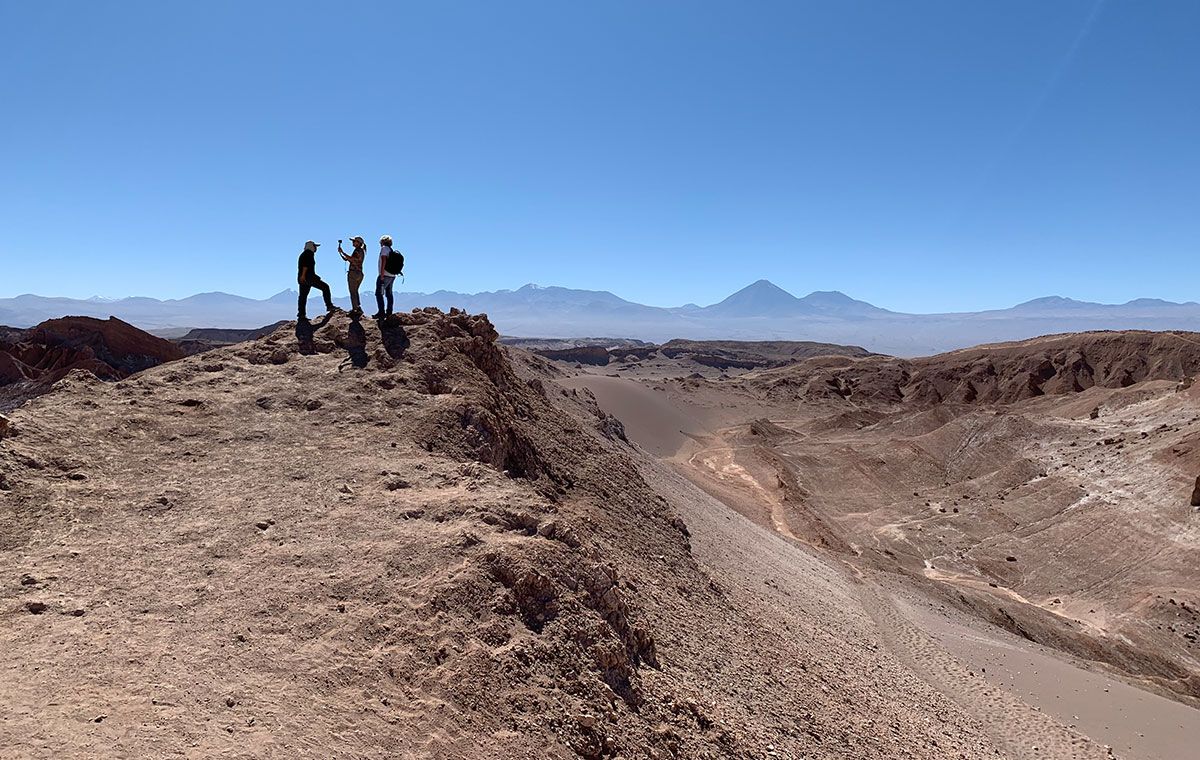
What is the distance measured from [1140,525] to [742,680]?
21.0 meters

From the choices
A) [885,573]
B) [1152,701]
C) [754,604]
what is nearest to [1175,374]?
[885,573]

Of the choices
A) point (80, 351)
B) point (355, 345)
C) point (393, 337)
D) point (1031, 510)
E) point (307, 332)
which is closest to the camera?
point (355, 345)

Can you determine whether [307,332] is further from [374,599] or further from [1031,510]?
[1031,510]

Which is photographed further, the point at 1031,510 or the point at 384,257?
the point at 1031,510

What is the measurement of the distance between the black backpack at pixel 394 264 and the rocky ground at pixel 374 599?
2.79 feet

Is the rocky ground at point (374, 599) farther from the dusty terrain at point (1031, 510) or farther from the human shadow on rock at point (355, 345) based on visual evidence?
the dusty terrain at point (1031, 510)

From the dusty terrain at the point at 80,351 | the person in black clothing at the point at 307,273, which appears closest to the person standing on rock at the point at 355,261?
the person in black clothing at the point at 307,273

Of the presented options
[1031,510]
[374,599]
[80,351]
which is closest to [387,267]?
[374,599]

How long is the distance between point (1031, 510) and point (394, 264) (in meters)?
25.4

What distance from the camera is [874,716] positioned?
910cm

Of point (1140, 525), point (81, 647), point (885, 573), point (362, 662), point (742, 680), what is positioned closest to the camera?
point (81, 647)

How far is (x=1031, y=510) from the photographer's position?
2603 centimetres

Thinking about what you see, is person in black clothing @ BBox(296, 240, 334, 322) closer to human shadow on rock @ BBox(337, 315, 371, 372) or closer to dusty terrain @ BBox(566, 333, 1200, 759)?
human shadow on rock @ BBox(337, 315, 371, 372)

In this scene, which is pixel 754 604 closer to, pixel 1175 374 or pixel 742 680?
pixel 742 680
